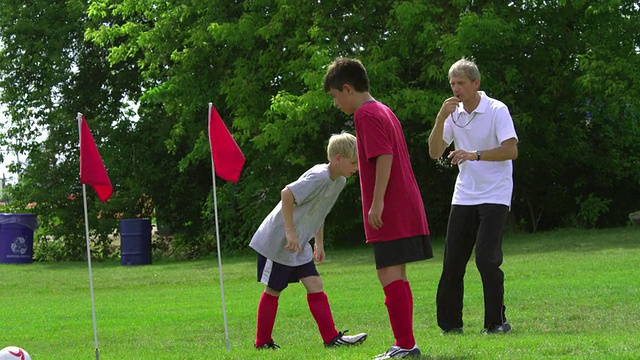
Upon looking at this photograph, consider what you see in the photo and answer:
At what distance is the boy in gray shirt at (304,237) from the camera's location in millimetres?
7242

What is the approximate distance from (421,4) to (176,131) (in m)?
6.96

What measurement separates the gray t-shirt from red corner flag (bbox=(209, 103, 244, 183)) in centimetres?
66

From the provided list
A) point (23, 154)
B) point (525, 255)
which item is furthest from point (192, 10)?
point (525, 255)

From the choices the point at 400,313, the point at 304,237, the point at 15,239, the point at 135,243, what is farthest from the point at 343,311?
the point at 15,239

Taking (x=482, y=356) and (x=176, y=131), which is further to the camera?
(x=176, y=131)

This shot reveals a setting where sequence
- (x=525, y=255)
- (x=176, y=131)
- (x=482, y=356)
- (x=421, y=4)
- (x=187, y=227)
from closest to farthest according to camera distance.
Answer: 1. (x=482, y=356)
2. (x=525, y=255)
3. (x=421, y=4)
4. (x=176, y=131)
5. (x=187, y=227)

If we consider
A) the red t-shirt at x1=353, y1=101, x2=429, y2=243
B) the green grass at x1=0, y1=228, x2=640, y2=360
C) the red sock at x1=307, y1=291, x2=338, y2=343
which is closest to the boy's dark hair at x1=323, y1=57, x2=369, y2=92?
the red t-shirt at x1=353, y1=101, x2=429, y2=243

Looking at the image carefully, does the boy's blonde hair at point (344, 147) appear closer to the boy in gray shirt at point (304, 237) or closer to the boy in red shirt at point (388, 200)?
the boy in gray shirt at point (304, 237)

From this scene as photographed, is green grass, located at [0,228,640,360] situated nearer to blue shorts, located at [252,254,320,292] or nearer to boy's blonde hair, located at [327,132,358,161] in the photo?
blue shorts, located at [252,254,320,292]

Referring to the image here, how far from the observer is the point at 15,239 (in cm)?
2683

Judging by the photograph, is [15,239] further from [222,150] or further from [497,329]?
[497,329]

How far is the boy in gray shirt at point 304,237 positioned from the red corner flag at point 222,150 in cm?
66

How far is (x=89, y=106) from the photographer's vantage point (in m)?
30.3

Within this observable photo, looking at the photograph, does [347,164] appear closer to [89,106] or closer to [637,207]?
[637,207]
